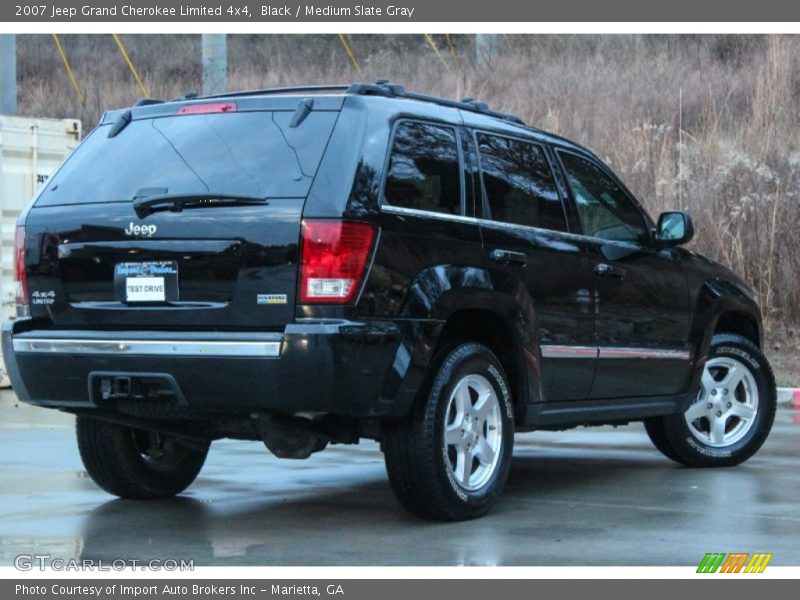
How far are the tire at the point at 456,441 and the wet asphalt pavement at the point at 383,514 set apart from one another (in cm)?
14

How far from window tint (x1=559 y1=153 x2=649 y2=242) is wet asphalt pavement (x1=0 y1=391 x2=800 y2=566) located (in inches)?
58.4

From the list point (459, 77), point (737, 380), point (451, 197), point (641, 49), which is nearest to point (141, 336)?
point (451, 197)

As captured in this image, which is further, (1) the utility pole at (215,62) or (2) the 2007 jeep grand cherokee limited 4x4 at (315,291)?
(1) the utility pole at (215,62)

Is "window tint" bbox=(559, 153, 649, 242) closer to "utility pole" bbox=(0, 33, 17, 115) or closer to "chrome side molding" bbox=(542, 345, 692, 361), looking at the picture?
"chrome side molding" bbox=(542, 345, 692, 361)

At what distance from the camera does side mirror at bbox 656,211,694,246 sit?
28.3 feet

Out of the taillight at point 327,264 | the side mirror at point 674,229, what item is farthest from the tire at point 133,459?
the side mirror at point 674,229

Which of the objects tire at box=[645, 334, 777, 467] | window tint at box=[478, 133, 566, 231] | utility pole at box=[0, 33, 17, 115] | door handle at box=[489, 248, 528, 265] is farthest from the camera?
utility pole at box=[0, 33, 17, 115]

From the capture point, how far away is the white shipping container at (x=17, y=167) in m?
14.3

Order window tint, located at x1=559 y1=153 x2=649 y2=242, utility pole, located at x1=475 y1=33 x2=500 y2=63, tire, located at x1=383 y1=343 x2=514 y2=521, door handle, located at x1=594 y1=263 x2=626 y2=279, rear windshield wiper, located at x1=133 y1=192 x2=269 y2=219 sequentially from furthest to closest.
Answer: utility pole, located at x1=475 y1=33 x2=500 y2=63
window tint, located at x1=559 y1=153 x2=649 y2=242
door handle, located at x1=594 y1=263 x2=626 y2=279
tire, located at x1=383 y1=343 x2=514 y2=521
rear windshield wiper, located at x1=133 y1=192 x2=269 y2=219

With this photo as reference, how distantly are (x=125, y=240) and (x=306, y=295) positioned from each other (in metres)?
0.97

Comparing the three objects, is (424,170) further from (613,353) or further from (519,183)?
(613,353)

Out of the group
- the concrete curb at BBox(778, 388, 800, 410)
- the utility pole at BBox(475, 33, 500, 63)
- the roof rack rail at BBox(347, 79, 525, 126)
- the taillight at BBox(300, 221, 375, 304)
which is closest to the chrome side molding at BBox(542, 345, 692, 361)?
the roof rack rail at BBox(347, 79, 525, 126)

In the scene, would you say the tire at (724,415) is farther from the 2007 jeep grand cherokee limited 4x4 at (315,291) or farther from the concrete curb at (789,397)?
the concrete curb at (789,397)

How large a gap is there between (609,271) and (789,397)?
5.82 meters
